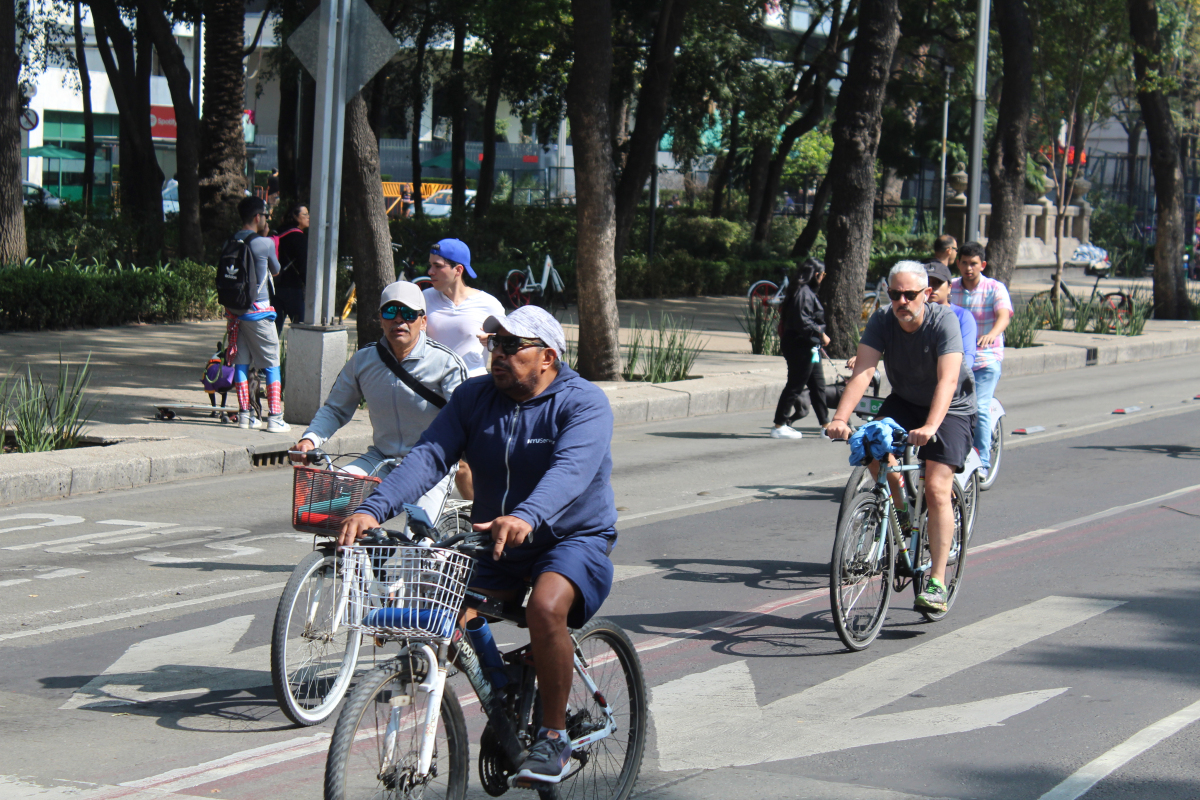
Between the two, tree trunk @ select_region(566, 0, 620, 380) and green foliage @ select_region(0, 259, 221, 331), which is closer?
tree trunk @ select_region(566, 0, 620, 380)

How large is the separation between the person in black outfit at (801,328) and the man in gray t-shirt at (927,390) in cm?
586

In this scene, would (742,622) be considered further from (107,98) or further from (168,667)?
(107,98)

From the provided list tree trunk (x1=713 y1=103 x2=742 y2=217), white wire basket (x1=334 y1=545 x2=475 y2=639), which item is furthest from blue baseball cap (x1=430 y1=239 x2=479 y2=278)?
tree trunk (x1=713 y1=103 x2=742 y2=217)

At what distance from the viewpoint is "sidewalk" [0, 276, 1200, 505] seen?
998 centimetres

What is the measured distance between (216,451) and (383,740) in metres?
7.57

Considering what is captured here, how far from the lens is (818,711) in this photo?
A: 5.37m

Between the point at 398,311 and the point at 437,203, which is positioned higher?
the point at 437,203

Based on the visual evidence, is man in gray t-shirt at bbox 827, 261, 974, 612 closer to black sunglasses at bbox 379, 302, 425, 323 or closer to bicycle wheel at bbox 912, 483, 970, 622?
bicycle wheel at bbox 912, 483, 970, 622

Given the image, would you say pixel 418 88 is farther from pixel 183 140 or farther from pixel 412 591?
pixel 412 591

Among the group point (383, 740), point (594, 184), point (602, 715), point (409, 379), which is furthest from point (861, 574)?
point (594, 184)

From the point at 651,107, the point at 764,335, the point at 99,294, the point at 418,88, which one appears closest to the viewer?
the point at 99,294

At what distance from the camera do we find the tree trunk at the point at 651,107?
2305cm

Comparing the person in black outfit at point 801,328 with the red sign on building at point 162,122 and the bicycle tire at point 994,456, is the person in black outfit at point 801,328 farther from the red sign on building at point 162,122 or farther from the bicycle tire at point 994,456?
the red sign on building at point 162,122

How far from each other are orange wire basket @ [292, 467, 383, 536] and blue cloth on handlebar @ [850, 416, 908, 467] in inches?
91.6
